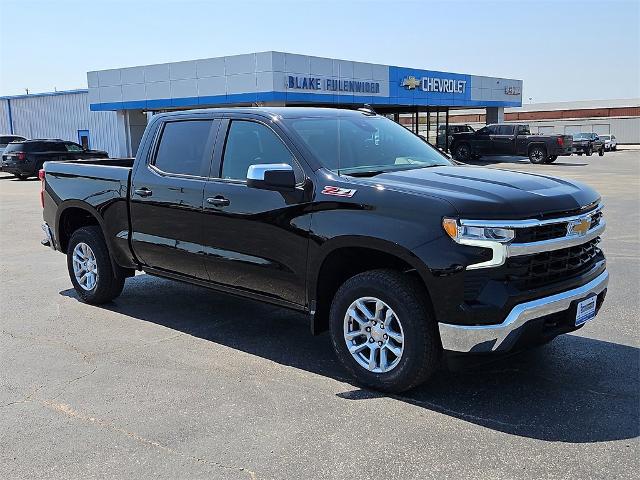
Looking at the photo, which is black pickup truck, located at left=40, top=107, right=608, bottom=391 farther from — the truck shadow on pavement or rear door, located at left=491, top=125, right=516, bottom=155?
rear door, located at left=491, top=125, right=516, bottom=155

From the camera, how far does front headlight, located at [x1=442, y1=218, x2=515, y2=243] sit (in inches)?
150

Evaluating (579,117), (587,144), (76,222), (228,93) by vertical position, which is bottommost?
(76,222)

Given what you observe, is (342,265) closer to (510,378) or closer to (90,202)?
(510,378)

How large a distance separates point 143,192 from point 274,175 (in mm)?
1849

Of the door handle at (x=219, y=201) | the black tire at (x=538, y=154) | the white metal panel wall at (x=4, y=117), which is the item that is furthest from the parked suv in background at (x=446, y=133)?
the door handle at (x=219, y=201)

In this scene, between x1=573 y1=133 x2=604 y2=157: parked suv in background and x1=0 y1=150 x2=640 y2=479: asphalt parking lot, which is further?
x1=573 y1=133 x2=604 y2=157: parked suv in background

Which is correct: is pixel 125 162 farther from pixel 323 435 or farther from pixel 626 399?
pixel 626 399

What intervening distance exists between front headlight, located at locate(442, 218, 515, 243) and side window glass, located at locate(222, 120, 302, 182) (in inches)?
59.3

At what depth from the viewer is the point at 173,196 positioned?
18.2 feet

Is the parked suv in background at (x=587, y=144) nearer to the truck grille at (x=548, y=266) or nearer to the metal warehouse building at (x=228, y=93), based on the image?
the metal warehouse building at (x=228, y=93)

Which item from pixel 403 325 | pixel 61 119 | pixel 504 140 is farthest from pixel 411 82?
pixel 403 325

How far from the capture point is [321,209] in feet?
14.8

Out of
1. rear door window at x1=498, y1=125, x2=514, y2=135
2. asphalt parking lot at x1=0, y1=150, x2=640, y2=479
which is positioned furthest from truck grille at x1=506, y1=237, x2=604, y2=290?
rear door window at x1=498, y1=125, x2=514, y2=135

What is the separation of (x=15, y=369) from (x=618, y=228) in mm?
9771
